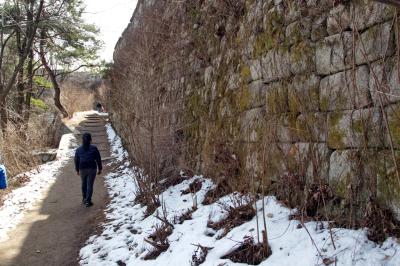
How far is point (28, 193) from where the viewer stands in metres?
8.92

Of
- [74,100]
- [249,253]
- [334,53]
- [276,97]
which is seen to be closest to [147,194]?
[276,97]

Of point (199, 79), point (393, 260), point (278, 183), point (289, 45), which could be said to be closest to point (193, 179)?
point (199, 79)

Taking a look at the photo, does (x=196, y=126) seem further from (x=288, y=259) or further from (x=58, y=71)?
(x=58, y=71)

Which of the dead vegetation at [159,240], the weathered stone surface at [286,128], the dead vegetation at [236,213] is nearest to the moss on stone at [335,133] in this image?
the weathered stone surface at [286,128]

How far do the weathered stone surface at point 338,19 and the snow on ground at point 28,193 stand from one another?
533 centimetres

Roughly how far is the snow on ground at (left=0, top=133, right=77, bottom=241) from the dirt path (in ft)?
0.49

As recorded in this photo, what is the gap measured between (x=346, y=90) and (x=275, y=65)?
118 cm

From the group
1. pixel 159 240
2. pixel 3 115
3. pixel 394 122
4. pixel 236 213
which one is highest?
pixel 394 122

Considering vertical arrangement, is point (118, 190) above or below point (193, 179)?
below

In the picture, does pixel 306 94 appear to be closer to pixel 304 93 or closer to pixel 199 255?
pixel 304 93

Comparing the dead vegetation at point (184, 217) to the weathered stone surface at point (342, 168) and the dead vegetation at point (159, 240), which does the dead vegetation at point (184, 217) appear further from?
the weathered stone surface at point (342, 168)

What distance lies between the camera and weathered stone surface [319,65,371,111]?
3037 millimetres

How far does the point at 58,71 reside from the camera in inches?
993

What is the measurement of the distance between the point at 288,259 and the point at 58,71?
2432 centimetres
